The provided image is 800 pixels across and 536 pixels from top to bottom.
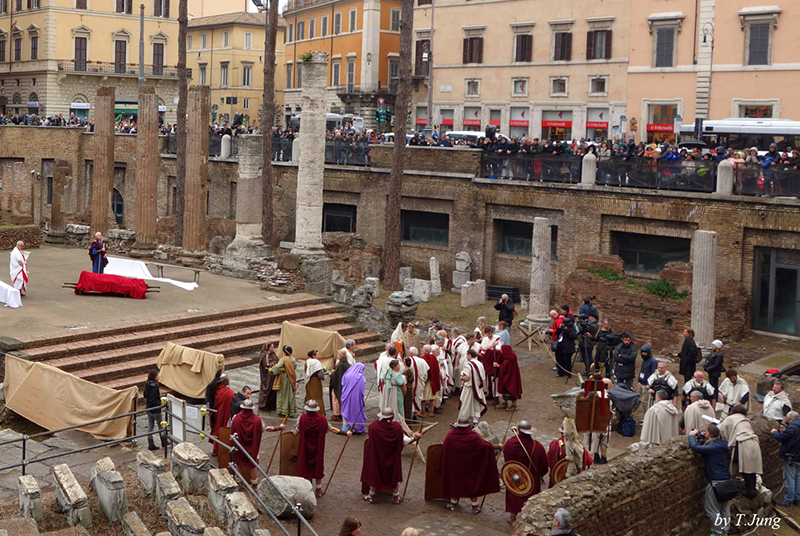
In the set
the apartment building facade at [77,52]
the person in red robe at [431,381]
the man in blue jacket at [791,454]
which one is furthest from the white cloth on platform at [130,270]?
the apartment building facade at [77,52]

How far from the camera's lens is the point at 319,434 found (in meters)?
13.2

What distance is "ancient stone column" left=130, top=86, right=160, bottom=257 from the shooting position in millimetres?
27141

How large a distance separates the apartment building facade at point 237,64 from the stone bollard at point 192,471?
57.2m

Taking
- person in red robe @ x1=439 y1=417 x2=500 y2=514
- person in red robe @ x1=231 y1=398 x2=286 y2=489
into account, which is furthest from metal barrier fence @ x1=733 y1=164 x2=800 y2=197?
person in red robe @ x1=231 y1=398 x2=286 y2=489

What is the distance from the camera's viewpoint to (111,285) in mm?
22078

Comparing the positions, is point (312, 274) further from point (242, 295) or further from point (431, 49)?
point (431, 49)

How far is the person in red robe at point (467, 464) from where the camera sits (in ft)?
42.7

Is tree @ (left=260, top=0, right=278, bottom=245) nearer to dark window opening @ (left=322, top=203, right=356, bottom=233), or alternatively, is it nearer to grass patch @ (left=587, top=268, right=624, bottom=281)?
dark window opening @ (left=322, top=203, right=356, bottom=233)

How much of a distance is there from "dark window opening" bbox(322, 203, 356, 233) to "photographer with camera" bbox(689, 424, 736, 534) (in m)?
24.2

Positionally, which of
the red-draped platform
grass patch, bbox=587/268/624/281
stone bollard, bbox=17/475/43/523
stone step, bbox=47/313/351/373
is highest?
grass patch, bbox=587/268/624/281

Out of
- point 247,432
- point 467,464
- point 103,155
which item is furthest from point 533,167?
point 247,432

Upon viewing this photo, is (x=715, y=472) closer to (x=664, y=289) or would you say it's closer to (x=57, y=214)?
(x=664, y=289)

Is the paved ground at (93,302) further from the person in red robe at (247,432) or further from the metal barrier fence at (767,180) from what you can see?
the metal barrier fence at (767,180)

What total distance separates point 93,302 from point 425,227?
15107 mm
